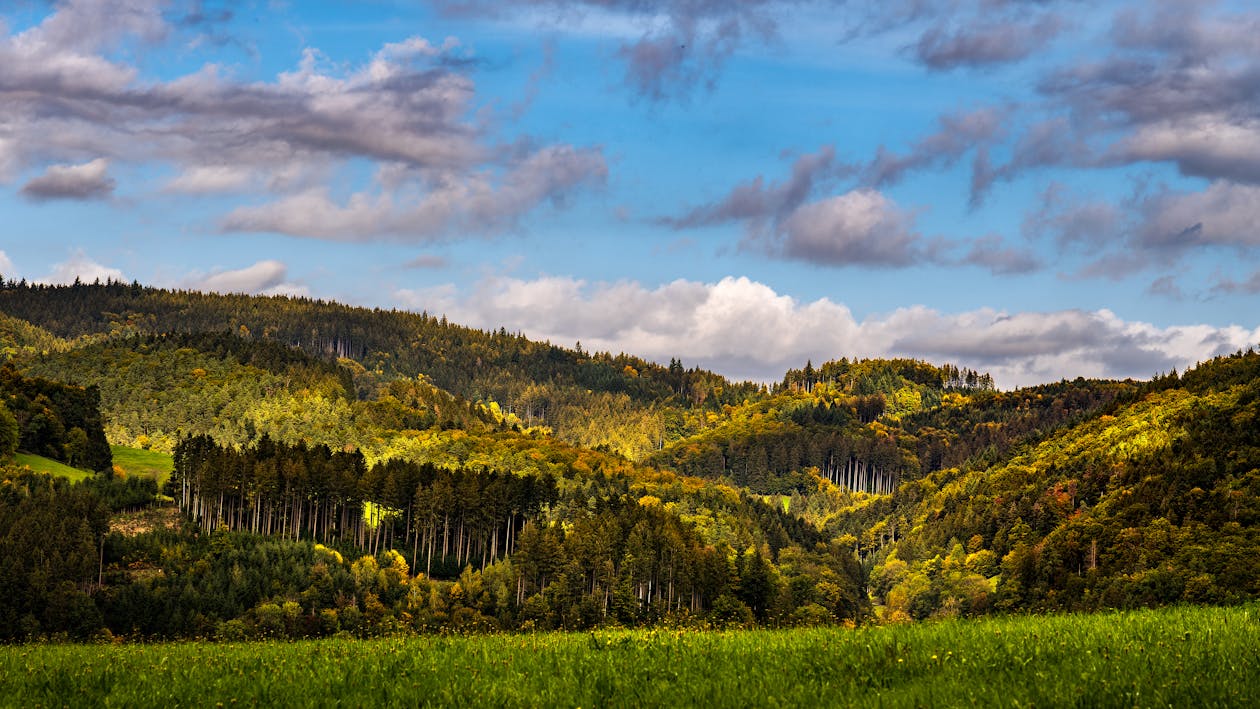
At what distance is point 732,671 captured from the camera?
2108 cm

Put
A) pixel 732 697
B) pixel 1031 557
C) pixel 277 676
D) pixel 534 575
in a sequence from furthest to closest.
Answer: pixel 1031 557
pixel 534 575
pixel 277 676
pixel 732 697

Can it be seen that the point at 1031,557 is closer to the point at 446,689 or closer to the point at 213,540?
the point at 213,540

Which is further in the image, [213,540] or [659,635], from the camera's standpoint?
[213,540]

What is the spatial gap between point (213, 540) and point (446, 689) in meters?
180

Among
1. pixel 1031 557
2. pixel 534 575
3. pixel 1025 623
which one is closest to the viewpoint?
pixel 1025 623

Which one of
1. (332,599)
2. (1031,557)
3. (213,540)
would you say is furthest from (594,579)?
(1031,557)

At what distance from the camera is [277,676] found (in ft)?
71.5

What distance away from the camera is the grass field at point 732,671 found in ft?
59.9

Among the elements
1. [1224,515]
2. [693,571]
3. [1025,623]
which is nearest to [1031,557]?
[1224,515]

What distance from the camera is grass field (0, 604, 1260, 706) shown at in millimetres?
18250

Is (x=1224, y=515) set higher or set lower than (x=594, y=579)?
higher

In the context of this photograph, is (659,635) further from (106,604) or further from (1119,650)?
(106,604)

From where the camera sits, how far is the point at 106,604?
155 meters

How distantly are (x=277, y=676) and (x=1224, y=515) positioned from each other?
18915 centimetres
